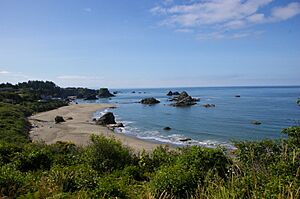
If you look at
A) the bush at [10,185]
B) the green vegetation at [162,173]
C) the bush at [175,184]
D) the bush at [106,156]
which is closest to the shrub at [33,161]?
the green vegetation at [162,173]

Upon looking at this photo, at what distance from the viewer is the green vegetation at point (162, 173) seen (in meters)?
6.55

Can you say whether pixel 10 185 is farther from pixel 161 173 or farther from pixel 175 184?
pixel 175 184

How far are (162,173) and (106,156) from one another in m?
7.92

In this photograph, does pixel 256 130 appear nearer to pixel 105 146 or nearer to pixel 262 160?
pixel 105 146

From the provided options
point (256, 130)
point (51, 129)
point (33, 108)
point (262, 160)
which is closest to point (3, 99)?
point (33, 108)

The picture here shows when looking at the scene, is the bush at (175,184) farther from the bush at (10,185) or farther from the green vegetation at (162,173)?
the bush at (10,185)

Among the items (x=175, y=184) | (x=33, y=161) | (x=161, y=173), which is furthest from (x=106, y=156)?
(x=175, y=184)

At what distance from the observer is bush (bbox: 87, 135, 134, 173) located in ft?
54.8

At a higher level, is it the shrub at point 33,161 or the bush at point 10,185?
the bush at point 10,185

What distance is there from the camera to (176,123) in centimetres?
5650

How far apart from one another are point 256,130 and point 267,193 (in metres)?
40.8

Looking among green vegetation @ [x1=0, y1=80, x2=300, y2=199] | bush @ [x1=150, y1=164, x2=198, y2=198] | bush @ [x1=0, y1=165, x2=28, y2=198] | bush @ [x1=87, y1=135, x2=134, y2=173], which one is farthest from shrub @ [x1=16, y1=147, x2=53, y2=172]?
bush @ [x1=150, y1=164, x2=198, y2=198]

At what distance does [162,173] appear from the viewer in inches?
388

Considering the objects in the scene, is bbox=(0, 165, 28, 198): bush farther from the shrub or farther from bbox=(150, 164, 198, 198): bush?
the shrub
